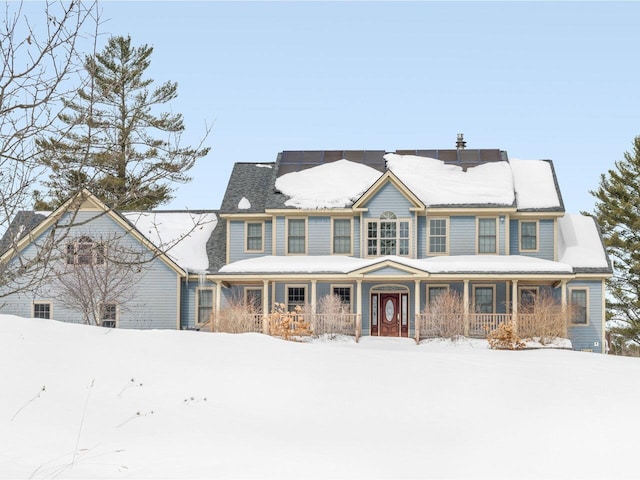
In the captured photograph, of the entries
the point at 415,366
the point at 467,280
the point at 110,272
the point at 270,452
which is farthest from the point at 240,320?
the point at 270,452

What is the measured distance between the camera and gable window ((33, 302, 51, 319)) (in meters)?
34.0

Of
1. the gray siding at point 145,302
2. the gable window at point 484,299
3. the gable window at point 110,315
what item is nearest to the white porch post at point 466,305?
the gable window at point 484,299

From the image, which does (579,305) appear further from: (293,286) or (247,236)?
(247,236)

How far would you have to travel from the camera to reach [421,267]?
31.0m

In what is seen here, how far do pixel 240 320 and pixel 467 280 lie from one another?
8376 millimetres

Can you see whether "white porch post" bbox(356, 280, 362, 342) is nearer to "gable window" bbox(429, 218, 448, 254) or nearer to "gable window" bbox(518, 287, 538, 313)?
"gable window" bbox(429, 218, 448, 254)

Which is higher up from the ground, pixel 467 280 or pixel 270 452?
pixel 467 280

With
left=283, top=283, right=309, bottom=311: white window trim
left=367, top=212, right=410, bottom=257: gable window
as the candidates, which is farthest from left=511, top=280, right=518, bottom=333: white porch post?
left=283, top=283, right=309, bottom=311: white window trim

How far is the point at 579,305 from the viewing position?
33281 mm

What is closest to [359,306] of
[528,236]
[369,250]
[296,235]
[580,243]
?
[369,250]

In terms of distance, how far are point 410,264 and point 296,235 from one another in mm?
5155

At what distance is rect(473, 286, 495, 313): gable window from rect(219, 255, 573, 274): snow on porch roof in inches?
54.5

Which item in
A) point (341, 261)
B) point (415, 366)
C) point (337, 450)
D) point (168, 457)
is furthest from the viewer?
point (341, 261)

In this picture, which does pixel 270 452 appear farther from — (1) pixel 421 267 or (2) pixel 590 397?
(1) pixel 421 267
